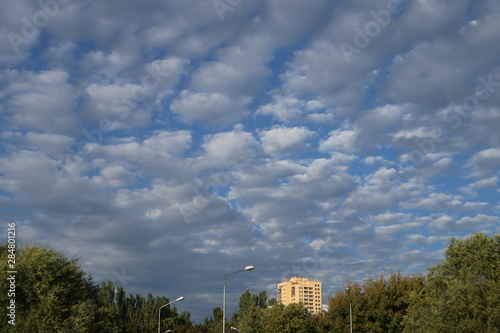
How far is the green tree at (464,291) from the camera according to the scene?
41531 millimetres

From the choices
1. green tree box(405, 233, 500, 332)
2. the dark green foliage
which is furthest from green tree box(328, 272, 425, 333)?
the dark green foliage

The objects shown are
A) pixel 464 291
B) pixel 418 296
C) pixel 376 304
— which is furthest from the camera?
pixel 376 304

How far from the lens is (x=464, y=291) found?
143 feet

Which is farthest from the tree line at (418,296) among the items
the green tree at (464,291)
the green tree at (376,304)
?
the green tree at (376,304)

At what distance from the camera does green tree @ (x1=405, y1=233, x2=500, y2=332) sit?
4153 centimetres

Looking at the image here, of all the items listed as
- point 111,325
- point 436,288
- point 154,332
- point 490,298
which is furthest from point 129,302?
point 490,298

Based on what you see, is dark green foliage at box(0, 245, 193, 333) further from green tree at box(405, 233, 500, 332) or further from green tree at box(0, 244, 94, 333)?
green tree at box(405, 233, 500, 332)

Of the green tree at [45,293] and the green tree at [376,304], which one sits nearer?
the green tree at [45,293]

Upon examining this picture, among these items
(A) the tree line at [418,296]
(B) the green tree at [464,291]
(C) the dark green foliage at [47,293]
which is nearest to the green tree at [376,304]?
(A) the tree line at [418,296]

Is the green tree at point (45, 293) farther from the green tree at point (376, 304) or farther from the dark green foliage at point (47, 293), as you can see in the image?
the green tree at point (376, 304)

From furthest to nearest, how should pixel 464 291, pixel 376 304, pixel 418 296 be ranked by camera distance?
pixel 376 304 < pixel 418 296 < pixel 464 291

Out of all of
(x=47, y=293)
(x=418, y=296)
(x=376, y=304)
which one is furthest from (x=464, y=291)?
(x=47, y=293)

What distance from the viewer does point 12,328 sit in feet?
130

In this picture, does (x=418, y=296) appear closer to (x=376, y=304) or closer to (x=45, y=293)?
(x=376, y=304)
